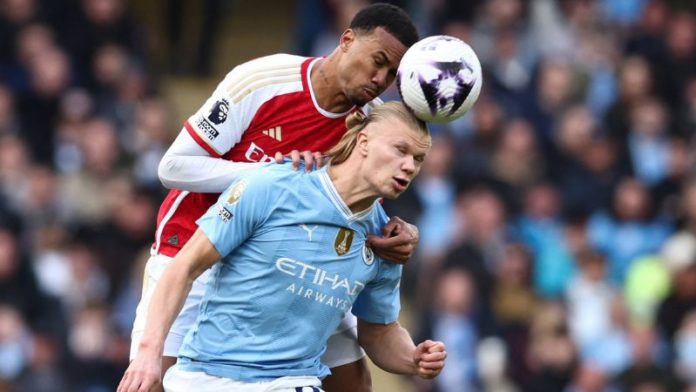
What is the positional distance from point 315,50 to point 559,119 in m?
2.18

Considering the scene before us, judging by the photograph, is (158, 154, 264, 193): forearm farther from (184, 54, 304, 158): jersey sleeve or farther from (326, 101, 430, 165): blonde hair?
(326, 101, 430, 165): blonde hair

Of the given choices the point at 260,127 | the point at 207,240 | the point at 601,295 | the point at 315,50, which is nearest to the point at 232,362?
the point at 207,240

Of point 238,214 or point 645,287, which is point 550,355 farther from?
point 238,214

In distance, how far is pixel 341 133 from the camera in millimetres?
6242

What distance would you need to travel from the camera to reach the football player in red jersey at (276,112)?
237 inches

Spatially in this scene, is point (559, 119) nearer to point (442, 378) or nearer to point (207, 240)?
point (442, 378)

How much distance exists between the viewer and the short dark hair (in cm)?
601

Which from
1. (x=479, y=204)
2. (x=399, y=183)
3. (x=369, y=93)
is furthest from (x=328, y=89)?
(x=479, y=204)

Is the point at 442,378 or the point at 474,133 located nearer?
the point at 442,378

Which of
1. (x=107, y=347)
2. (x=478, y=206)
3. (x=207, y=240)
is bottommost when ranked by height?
(x=107, y=347)

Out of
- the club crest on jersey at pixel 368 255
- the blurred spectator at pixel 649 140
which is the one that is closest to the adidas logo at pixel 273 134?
the club crest on jersey at pixel 368 255

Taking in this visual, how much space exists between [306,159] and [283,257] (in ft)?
1.27

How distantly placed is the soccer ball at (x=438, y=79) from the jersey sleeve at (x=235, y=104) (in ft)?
1.93

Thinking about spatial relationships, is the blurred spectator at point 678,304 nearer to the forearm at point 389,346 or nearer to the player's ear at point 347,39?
the forearm at point 389,346
